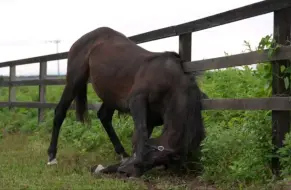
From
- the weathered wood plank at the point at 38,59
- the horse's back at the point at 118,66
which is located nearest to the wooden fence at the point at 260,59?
the horse's back at the point at 118,66

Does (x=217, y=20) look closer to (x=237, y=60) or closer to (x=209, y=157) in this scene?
(x=237, y=60)

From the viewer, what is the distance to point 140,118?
530 cm

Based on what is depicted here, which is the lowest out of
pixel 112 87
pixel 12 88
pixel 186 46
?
pixel 12 88

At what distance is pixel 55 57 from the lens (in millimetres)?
10422

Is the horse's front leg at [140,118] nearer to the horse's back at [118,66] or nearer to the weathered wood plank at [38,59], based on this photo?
the horse's back at [118,66]

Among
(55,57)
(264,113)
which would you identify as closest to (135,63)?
(264,113)

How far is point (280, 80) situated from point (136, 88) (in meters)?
1.80

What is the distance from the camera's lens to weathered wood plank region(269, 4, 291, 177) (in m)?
4.46

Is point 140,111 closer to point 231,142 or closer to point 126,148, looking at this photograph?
point 231,142

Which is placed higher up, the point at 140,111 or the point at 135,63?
the point at 135,63

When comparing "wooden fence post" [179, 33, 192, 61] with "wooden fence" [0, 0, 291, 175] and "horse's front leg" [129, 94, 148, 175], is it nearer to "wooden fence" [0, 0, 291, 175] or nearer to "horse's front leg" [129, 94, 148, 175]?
"wooden fence" [0, 0, 291, 175]

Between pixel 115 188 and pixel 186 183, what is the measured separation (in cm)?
89

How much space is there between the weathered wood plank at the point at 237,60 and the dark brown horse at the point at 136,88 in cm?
18

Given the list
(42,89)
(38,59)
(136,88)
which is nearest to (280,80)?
(136,88)
